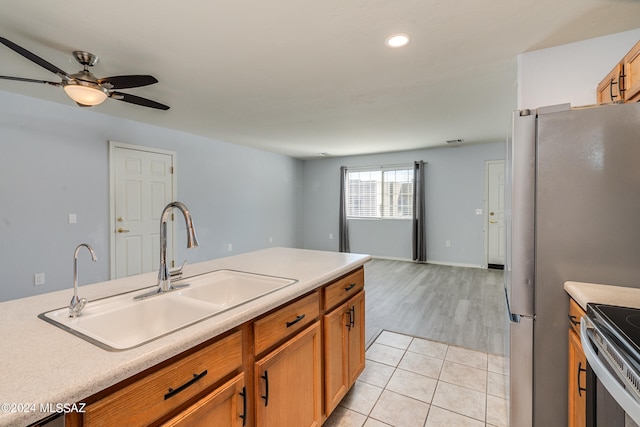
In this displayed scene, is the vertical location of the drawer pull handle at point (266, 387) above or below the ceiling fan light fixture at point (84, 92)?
below

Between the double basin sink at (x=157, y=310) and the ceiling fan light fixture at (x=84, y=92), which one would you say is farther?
the ceiling fan light fixture at (x=84, y=92)

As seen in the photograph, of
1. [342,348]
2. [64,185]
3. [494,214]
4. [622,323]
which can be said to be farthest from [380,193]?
[622,323]

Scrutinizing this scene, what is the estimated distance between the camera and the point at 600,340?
0.91 m

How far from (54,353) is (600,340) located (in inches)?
62.5

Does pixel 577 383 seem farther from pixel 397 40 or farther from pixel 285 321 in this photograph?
pixel 397 40

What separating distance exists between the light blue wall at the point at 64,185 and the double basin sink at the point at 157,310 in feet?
9.60

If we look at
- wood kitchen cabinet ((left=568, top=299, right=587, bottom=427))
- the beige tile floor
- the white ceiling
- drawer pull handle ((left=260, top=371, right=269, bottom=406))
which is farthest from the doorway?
drawer pull handle ((left=260, top=371, right=269, bottom=406))

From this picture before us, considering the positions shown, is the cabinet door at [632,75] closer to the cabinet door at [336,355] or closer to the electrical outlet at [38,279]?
the cabinet door at [336,355]

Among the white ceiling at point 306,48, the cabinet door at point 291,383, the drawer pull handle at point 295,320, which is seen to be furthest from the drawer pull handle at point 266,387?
the white ceiling at point 306,48

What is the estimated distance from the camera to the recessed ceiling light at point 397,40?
6.35ft

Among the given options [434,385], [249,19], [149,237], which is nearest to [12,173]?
[149,237]

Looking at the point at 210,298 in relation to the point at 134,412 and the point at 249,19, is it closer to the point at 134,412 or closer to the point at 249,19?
the point at 134,412

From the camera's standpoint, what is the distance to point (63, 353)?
0.73 metres

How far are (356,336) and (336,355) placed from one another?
0.29m
